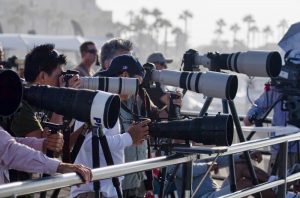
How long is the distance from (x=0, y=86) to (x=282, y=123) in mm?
3117

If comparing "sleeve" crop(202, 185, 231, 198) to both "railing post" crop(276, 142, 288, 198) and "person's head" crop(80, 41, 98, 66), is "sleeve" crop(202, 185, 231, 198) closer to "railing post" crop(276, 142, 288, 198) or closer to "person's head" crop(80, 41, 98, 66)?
"railing post" crop(276, 142, 288, 198)

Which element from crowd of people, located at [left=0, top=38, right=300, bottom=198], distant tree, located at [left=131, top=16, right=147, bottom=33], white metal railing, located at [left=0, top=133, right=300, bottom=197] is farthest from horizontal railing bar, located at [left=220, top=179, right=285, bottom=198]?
distant tree, located at [left=131, top=16, right=147, bottom=33]

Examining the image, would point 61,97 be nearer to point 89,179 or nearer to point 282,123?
point 89,179

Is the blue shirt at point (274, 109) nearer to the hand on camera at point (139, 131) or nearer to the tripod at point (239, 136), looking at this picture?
the tripod at point (239, 136)

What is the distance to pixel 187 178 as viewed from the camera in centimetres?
307

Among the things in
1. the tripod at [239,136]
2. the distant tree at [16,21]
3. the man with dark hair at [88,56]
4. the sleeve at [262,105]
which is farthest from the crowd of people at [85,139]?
the distant tree at [16,21]

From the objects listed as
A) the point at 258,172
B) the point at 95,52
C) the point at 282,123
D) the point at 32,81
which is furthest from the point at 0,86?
the point at 95,52

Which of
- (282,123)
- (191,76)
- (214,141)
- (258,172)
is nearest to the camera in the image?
(214,141)

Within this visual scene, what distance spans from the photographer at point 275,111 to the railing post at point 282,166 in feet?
2.55

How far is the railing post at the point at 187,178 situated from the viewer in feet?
9.97

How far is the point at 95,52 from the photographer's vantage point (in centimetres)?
707

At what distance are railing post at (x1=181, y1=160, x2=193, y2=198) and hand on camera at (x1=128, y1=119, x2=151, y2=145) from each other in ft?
0.88

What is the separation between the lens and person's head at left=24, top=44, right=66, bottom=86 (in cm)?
317

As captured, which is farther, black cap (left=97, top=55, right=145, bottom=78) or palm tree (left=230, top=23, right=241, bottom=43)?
palm tree (left=230, top=23, right=241, bottom=43)
